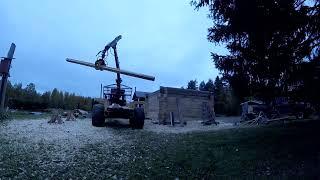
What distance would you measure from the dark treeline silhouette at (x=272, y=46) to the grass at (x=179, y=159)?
199cm

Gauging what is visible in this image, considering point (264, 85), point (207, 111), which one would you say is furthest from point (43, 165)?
point (207, 111)

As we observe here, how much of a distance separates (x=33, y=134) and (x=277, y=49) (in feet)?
36.0

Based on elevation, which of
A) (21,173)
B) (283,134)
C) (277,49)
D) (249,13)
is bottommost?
(21,173)

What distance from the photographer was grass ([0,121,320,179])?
34.8 ft

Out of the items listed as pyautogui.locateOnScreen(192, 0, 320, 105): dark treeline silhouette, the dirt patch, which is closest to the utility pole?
the dirt patch

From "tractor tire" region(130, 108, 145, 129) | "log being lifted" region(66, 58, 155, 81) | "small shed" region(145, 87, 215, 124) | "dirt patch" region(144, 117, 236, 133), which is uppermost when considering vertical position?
"log being lifted" region(66, 58, 155, 81)

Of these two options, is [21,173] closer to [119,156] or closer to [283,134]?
[119,156]

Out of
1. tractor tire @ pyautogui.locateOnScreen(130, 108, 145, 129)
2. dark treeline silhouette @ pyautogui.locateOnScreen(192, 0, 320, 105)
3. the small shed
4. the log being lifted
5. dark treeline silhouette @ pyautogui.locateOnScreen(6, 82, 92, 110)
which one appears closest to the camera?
dark treeline silhouette @ pyautogui.locateOnScreen(192, 0, 320, 105)

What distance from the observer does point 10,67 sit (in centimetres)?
2656

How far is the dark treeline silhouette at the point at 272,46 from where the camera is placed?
12375 mm

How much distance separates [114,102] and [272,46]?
14.1 m

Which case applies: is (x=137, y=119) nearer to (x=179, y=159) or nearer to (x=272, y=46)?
(x=179, y=159)

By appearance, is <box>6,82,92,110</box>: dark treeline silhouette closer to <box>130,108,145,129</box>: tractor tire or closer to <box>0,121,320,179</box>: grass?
<box>130,108,145,129</box>: tractor tire

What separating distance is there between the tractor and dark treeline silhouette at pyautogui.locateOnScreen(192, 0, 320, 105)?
1012 cm
